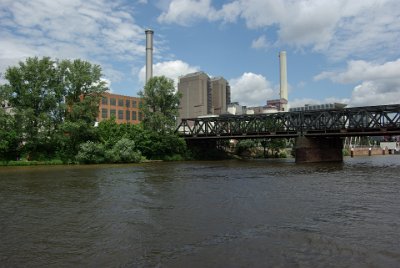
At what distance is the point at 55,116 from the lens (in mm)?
71000

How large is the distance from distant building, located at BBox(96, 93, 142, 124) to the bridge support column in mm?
74139

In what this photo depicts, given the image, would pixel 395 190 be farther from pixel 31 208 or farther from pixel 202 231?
pixel 31 208

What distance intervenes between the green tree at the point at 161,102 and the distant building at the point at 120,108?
45.4m

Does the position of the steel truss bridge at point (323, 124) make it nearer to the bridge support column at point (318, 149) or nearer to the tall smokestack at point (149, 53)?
the bridge support column at point (318, 149)

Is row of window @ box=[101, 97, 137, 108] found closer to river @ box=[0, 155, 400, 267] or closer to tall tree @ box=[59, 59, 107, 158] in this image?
tall tree @ box=[59, 59, 107, 158]

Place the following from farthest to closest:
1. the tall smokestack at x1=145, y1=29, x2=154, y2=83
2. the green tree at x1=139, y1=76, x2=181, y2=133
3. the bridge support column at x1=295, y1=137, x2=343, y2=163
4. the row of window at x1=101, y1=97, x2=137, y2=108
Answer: the tall smokestack at x1=145, y1=29, x2=154, y2=83
the row of window at x1=101, y1=97, x2=137, y2=108
the green tree at x1=139, y1=76, x2=181, y2=133
the bridge support column at x1=295, y1=137, x2=343, y2=163

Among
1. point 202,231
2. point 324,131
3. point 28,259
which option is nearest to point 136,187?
point 202,231

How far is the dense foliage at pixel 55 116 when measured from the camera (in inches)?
2586

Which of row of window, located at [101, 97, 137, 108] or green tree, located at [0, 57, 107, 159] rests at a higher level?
row of window, located at [101, 97, 137, 108]

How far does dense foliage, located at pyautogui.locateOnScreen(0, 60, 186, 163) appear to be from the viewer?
2586 inches

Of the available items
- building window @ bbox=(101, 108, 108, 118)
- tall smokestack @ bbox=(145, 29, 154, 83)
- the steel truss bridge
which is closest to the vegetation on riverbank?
the steel truss bridge

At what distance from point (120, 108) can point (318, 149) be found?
82.9 m

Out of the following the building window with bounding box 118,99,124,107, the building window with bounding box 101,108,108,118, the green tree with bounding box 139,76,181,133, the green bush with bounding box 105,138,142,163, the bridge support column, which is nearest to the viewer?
the green bush with bounding box 105,138,142,163

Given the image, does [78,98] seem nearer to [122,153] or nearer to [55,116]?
[55,116]
